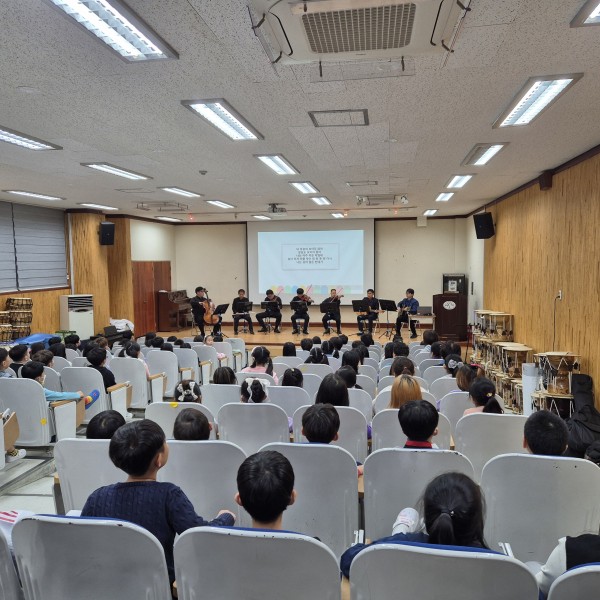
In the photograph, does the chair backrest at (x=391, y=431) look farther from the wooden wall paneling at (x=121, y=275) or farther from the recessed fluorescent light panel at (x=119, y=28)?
the wooden wall paneling at (x=121, y=275)

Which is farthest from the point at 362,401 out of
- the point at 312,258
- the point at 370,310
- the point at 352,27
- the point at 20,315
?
the point at 312,258

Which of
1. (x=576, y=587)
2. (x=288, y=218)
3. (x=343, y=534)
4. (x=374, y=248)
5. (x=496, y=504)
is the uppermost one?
(x=288, y=218)

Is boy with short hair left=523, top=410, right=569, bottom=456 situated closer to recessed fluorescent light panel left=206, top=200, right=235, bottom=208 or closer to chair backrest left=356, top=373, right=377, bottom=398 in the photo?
chair backrest left=356, top=373, right=377, bottom=398

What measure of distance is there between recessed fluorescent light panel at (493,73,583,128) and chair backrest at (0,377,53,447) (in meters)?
4.74

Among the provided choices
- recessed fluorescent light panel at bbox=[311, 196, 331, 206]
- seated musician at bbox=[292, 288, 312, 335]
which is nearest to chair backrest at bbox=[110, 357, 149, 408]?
recessed fluorescent light panel at bbox=[311, 196, 331, 206]

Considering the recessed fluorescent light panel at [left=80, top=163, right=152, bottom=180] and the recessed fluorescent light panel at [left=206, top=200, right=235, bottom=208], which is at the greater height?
the recessed fluorescent light panel at [left=206, top=200, right=235, bottom=208]

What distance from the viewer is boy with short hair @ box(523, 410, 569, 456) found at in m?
2.36

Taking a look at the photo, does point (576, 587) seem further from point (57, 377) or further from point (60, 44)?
point (57, 377)

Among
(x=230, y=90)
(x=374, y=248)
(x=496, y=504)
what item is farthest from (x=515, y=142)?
(x=374, y=248)

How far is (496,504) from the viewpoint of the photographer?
2246 millimetres

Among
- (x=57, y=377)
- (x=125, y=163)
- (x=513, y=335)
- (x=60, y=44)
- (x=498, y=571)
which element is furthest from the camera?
(x=513, y=335)

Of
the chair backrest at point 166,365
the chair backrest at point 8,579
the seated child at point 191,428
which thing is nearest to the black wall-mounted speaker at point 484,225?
the chair backrest at point 166,365

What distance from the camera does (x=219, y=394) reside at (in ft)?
14.1

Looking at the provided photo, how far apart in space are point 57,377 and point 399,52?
15.1ft
